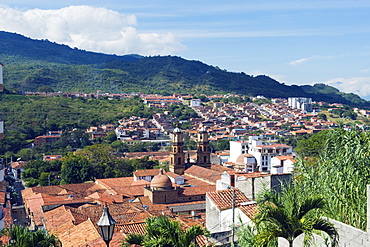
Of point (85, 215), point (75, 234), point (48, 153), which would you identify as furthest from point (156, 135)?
point (75, 234)

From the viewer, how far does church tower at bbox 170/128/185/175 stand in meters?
39.5

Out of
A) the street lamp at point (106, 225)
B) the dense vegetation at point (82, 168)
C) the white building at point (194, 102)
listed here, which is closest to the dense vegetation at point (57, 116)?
the white building at point (194, 102)

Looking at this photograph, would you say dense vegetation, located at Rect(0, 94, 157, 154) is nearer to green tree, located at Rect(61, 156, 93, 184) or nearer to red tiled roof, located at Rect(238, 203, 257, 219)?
green tree, located at Rect(61, 156, 93, 184)

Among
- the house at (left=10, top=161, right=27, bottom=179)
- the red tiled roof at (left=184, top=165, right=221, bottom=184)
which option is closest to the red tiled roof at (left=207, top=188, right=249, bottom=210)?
the red tiled roof at (left=184, top=165, right=221, bottom=184)

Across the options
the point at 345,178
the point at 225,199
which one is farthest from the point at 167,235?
the point at 225,199

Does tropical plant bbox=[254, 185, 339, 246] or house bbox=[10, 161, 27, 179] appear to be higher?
tropical plant bbox=[254, 185, 339, 246]

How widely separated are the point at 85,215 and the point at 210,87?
467ft

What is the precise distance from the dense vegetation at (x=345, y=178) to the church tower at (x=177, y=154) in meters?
29.0

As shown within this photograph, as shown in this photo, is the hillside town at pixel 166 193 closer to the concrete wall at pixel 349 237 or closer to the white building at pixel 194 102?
the concrete wall at pixel 349 237

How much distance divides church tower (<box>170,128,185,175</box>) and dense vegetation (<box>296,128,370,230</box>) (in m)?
29.0

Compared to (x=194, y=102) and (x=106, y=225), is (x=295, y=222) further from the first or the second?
(x=194, y=102)

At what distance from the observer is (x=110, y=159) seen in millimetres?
44875

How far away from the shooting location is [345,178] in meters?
8.80

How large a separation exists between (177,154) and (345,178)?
3108 centimetres
